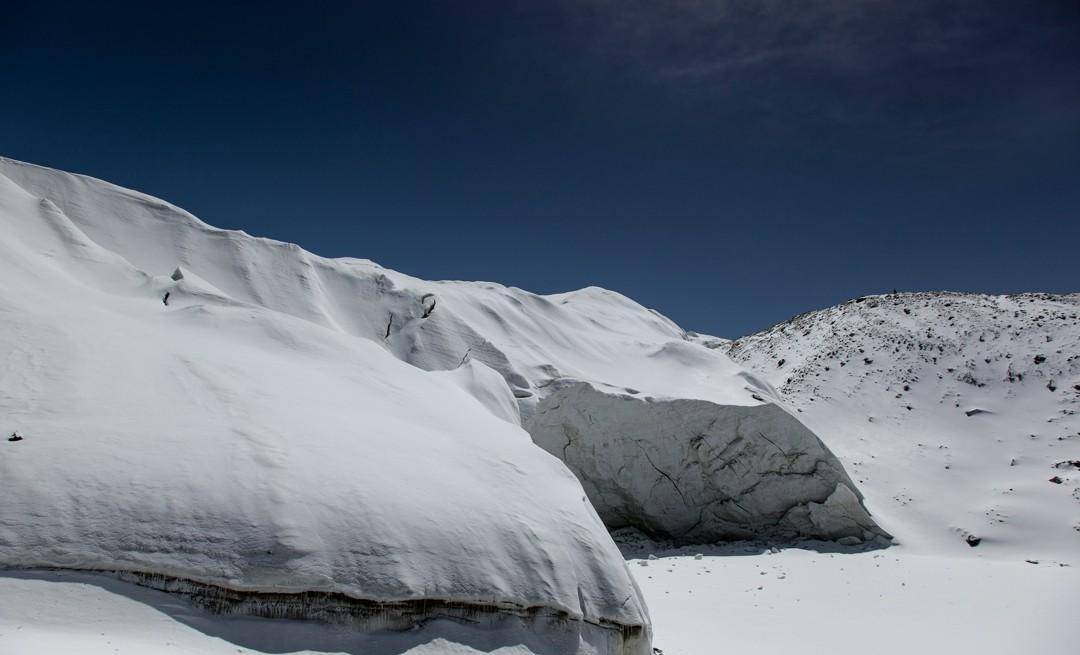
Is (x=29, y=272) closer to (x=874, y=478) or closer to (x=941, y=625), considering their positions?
(x=941, y=625)

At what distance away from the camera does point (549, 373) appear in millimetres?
21891

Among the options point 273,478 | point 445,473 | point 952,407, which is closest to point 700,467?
point 952,407

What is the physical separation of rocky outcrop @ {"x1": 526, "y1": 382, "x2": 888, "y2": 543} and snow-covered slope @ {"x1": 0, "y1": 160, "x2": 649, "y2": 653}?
10.2 metres

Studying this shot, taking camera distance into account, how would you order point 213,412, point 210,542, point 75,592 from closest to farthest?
point 75,592, point 210,542, point 213,412

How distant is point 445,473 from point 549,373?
51.2 ft

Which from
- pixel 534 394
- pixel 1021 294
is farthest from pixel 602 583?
pixel 1021 294

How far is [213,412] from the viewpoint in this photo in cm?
596

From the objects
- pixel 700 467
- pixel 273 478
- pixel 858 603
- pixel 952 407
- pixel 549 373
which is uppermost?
pixel 549 373

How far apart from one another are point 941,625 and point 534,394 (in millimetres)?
12114

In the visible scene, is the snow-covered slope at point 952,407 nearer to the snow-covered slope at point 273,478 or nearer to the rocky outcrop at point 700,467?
the rocky outcrop at point 700,467

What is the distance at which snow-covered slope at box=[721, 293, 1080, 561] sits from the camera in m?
16.9

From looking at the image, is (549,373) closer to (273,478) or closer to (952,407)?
(952,407)

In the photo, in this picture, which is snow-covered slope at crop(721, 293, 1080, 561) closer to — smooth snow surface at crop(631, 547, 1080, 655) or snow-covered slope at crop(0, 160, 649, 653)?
smooth snow surface at crop(631, 547, 1080, 655)

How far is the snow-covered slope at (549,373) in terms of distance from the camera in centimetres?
1736
